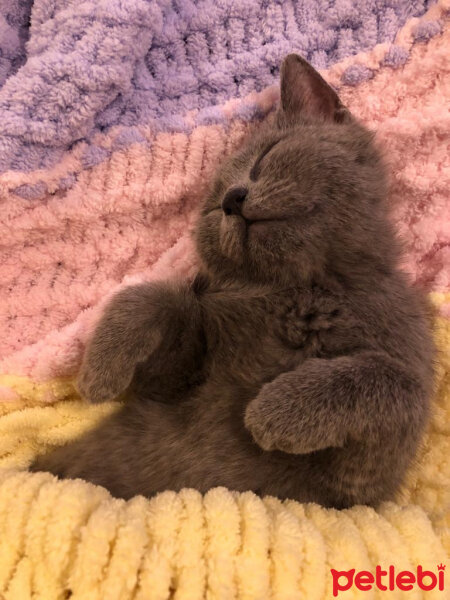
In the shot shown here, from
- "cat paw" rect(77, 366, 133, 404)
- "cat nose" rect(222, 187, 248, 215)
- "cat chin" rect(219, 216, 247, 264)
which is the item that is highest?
"cat nose" rect(222, 187, 248, 215)

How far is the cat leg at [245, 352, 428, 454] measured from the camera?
2.76 feet

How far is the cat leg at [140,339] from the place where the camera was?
1.02 metres

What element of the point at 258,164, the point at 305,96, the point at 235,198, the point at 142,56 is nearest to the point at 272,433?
the point at 235,198

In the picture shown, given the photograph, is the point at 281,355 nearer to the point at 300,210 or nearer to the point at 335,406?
the point at 335,406

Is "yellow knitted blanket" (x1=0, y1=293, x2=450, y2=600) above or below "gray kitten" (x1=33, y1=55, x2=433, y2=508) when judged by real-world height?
below

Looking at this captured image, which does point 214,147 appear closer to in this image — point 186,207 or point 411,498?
point 186,207

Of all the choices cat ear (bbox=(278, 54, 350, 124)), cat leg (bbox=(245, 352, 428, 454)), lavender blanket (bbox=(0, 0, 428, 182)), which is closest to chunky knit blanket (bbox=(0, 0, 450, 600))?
lavender blanket (bbox=(0, 0, 428, 182))

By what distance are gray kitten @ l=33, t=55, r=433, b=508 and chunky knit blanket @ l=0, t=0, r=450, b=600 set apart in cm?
25

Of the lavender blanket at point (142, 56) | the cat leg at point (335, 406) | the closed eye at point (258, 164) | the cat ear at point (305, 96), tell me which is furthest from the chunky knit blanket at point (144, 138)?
the cat leg at point (335, 406)

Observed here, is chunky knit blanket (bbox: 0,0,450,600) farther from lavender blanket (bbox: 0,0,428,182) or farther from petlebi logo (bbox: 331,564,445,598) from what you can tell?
petlebi logo (bbox: 331,564,445,598)

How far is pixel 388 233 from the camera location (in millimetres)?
1064

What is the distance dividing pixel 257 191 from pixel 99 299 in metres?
0.63

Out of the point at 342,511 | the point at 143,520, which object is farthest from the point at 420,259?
the point at 143,520

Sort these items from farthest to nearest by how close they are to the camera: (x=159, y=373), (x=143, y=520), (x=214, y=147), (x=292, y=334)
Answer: (x=214, y=147), (x=159, y=373), (x=292, y=334), (x=143, y=520)
